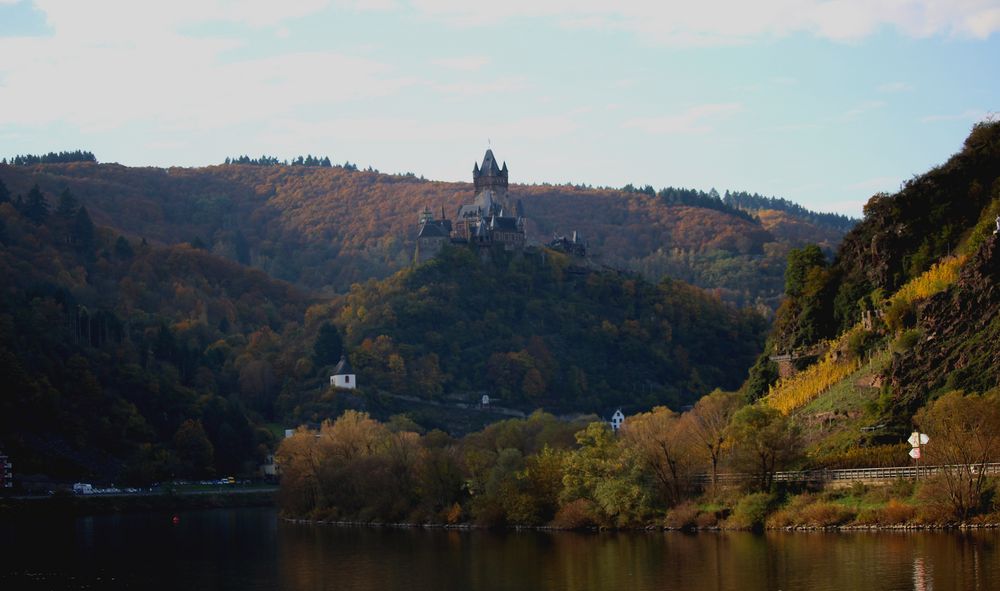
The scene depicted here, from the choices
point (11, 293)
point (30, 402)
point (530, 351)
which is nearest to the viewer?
point (30, 402)

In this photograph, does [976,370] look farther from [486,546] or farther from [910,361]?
[486,546]

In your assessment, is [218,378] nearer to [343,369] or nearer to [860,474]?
[343,369]

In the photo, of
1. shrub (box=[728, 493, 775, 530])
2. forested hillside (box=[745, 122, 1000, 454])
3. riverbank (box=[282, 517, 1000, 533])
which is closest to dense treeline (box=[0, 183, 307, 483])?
riverbank (box=[282, 517, 1000, 533])

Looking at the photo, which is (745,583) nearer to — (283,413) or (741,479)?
(741,479)

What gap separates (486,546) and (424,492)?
19.5m

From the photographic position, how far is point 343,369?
178m

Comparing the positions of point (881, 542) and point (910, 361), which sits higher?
point (910, 361)

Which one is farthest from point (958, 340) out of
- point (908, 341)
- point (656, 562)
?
point (656, 562)

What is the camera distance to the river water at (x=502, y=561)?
189ft

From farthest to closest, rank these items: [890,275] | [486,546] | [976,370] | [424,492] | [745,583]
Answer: [424,492], [890,275], [486,546], [976,370], [745,583]

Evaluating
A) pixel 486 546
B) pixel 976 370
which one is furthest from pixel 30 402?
pixel 976 370

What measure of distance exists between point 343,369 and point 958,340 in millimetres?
109719

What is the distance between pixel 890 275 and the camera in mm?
89375

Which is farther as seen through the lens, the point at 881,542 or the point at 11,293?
the point at 11,293
